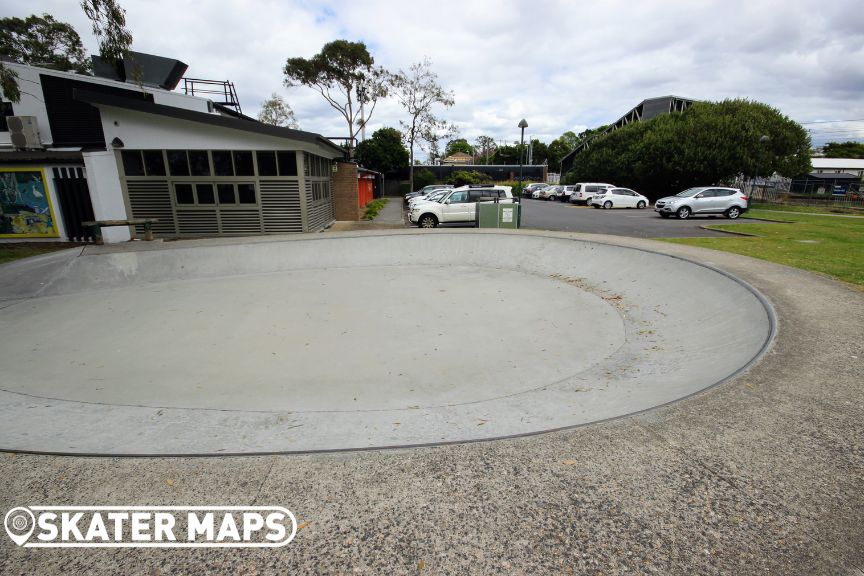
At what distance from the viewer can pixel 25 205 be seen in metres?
12.5

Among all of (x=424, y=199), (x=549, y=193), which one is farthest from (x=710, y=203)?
(x=549, y=193)

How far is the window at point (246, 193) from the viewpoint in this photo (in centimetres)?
1354

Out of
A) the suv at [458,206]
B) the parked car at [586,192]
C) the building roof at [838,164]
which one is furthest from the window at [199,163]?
the building roof at [838,164]

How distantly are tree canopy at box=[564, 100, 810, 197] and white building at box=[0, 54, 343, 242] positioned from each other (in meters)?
28.9

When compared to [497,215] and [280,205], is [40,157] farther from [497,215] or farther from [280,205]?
[497,215]

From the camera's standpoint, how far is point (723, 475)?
92.9 inches

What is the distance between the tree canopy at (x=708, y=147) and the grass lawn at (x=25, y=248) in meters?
35.9

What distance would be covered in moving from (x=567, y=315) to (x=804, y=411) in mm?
4229

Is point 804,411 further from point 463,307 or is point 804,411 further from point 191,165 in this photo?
point 191,165

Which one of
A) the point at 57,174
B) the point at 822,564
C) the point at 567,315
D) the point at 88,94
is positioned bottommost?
the point at 567,315

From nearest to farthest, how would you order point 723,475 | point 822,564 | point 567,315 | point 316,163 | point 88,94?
point 822,564
point 723,475
point 567,315
point 88,94
point 316,163

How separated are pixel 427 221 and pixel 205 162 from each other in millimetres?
8304

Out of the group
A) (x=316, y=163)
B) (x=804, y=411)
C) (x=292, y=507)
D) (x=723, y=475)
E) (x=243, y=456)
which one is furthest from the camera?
(x=316, y=163)

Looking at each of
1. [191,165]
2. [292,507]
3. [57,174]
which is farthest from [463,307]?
[57,174]
